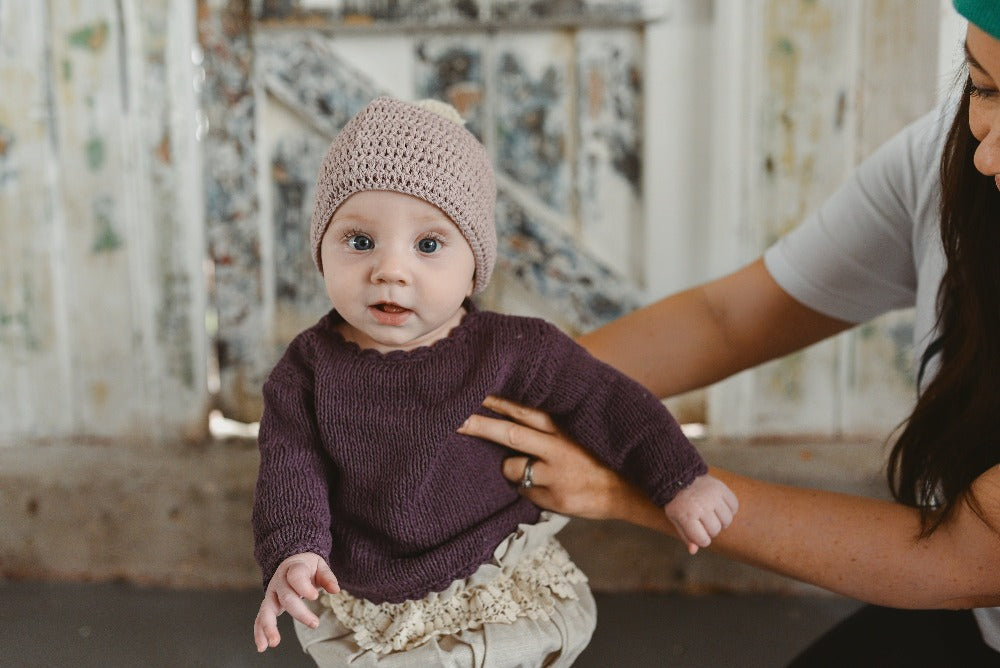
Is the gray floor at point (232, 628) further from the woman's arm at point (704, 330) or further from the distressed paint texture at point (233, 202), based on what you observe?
the woman's arm at point (704, 330)

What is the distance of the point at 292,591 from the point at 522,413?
0.39 meters

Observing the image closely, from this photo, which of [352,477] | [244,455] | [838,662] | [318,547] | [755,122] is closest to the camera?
[318,547]

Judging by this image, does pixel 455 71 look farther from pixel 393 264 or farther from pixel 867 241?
pixel 393 264

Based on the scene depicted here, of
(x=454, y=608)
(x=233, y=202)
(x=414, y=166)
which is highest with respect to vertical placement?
(x=414, y=166)

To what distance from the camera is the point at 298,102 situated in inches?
85.0

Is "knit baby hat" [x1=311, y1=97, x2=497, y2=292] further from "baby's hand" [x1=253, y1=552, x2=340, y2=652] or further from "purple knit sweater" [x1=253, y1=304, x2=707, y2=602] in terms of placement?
"baby's hand" [x1=253, y1=552, x2=340, y2=652]

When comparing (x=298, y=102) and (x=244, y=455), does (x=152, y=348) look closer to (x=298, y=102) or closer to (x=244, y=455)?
(x=244, y=455)

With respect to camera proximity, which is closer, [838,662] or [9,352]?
[838,662]

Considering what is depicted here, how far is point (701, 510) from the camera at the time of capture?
1183 millimetres

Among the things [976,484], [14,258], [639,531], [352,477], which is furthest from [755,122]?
[14,258]

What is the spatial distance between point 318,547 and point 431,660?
210 mm

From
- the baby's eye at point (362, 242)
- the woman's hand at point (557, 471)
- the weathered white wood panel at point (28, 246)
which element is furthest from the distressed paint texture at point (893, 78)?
the weathered white wood panel at point (28, 246)

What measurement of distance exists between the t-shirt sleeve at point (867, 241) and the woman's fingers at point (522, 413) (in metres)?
0.54

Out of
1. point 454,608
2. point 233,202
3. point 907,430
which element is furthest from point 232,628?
point 907,430
